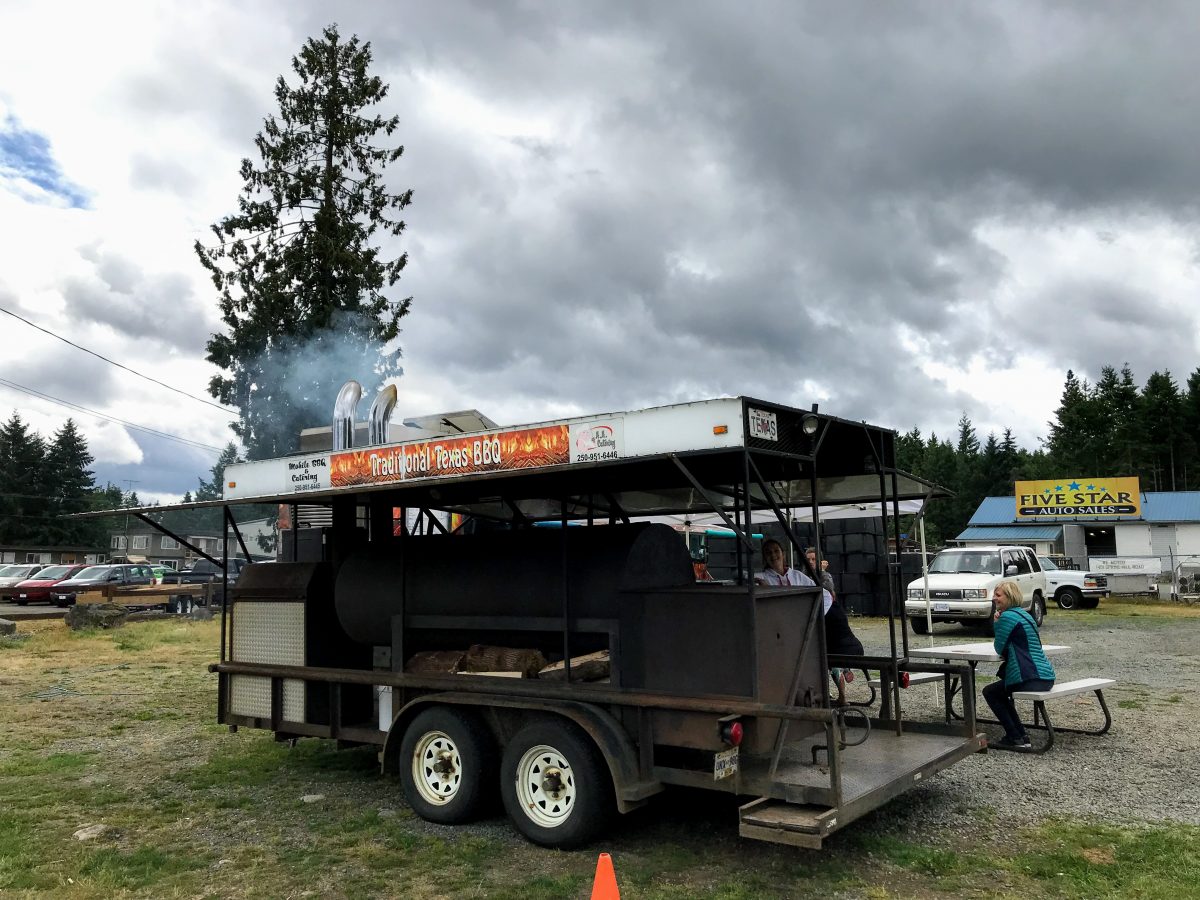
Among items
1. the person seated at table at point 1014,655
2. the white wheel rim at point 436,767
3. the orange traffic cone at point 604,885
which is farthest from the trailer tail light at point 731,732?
the person seated at table at point 1014,655

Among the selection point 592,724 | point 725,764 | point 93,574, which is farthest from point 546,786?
point 93,574

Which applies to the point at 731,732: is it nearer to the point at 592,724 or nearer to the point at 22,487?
the point at 592,724

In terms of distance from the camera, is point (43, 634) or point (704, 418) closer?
point (704, 418)

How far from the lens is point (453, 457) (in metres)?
6.17

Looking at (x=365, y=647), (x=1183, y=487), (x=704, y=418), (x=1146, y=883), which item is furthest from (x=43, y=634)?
(x=1183, y=487)

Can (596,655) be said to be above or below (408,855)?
above

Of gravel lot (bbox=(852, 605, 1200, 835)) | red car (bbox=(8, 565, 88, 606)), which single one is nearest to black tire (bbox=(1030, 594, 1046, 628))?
gravel lot (bbox=(852, 605, 1200, 835))

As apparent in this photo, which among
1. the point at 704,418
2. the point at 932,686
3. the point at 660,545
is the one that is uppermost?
the point at 704,418

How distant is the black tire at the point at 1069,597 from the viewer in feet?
85.8

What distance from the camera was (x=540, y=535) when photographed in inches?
253

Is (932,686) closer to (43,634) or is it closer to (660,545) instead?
(660,545)

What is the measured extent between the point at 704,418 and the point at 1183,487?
80494 mm

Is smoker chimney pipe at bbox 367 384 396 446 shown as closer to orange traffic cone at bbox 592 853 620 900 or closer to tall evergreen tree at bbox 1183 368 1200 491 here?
orange traffic cone at bbox 592 853 620 900

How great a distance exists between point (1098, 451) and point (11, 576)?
2967 inches
